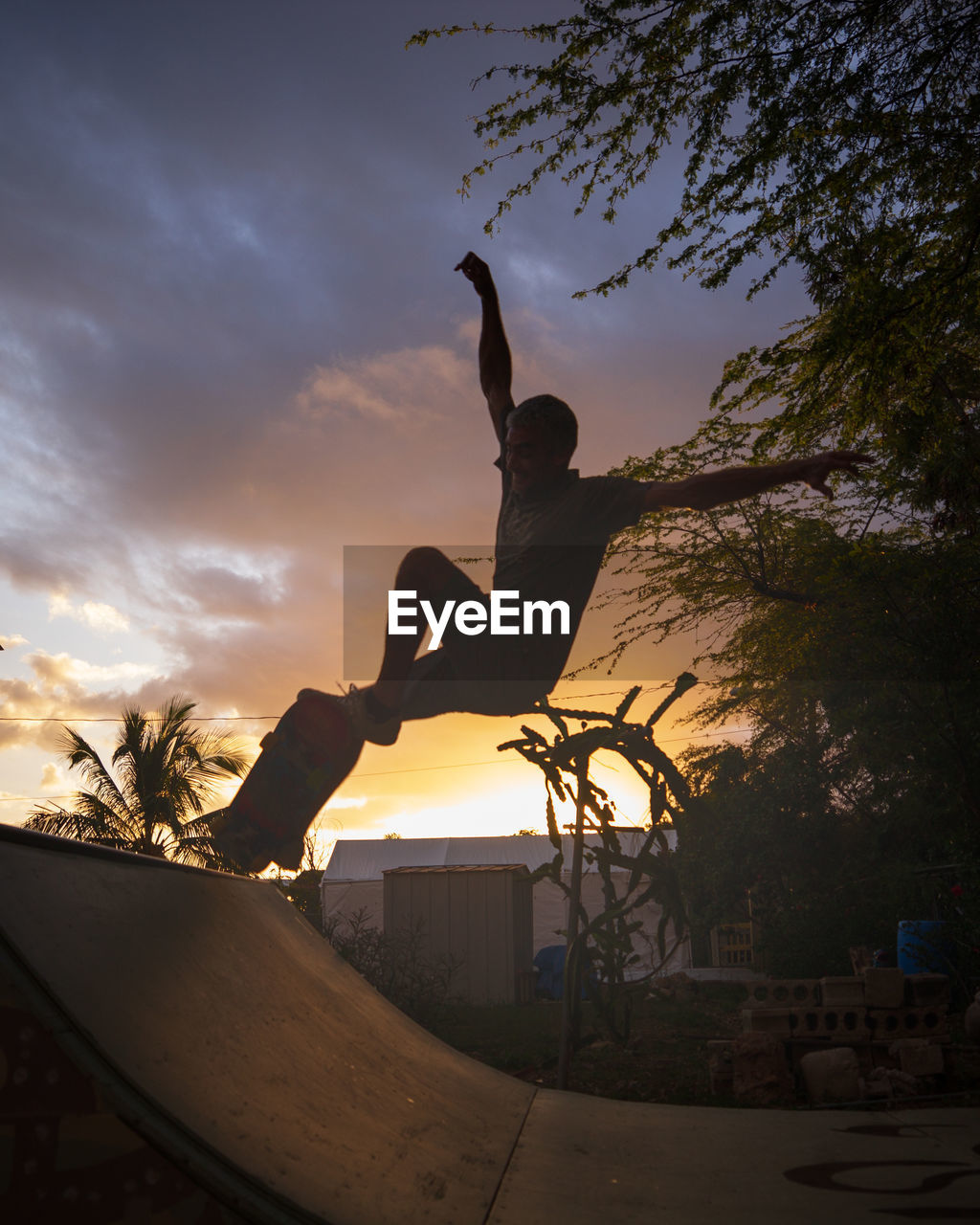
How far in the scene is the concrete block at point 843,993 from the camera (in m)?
7.47

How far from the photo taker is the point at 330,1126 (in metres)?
2.04

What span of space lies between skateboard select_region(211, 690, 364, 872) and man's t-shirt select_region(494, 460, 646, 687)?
1253mm

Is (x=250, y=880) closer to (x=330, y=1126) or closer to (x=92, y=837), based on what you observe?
(x=330, y=1126)

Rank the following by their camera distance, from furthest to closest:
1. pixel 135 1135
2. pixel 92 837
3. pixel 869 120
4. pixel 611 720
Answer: pixel 92 837, pixel 611 720, pixel 869 120, pixel 135 1135

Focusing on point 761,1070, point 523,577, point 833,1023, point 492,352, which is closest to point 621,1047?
point 761,1070

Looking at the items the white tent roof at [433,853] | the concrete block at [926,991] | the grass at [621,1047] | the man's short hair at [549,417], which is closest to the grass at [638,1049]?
the grass at [621,1047]

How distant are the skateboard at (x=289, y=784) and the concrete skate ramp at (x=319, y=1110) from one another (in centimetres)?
67

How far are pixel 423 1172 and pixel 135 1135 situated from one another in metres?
0.96

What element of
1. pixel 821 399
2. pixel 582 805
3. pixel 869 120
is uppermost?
pixel 869 120

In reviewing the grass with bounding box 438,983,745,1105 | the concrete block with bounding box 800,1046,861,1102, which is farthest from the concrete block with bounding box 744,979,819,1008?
the grass with bounding box 438,983,745,1105

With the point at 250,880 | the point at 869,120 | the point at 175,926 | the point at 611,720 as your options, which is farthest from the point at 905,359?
the point at 175,926

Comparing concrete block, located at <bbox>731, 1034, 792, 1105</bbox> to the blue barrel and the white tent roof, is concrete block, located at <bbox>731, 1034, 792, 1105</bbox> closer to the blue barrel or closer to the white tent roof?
the blue barrel

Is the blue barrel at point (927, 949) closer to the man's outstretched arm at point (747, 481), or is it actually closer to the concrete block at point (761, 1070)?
the concrete block at point (761, 1070)

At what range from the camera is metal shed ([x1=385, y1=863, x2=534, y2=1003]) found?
53.1 feet
